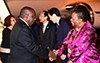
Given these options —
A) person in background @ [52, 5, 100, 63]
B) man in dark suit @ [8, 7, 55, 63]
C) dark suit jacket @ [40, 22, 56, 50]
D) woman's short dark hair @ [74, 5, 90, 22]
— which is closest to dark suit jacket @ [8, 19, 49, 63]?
man in dark suit @ [8, 7, 55, 63]

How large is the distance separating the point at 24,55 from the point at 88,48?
0.76 meters

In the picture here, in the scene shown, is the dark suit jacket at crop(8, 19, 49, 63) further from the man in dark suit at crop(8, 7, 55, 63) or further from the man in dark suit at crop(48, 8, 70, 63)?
the man in dark suit at crop(48, 8, 70, 63)

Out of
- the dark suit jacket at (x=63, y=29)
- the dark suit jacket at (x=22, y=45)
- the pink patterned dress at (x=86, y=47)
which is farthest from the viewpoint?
the dark suit jacket at (x=63, y=29)

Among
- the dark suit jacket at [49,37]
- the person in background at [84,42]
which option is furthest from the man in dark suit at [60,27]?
the person in background at [84,42]

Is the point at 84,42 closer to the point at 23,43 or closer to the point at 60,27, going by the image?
the point at 23,43

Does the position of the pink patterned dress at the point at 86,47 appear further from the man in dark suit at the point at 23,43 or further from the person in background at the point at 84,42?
the man in dark suit at the point at 23,43

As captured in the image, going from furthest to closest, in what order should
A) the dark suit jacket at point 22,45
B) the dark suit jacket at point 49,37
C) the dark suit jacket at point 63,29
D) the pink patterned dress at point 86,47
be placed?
the dark suit jacket at point 49,37
the dark suit jacket at point 63,29
the dark suit jacket at point 22,45
the pink patterned dress at point 86,47

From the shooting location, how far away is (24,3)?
453 cm

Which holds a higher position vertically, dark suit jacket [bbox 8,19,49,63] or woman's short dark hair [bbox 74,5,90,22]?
woman's short dark hair [bbox 74,5,90,22]

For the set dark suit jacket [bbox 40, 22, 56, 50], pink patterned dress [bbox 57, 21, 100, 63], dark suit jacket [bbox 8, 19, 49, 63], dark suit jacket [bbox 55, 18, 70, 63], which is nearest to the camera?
pink patterned dress [bbox 57, 21, 100, 63]

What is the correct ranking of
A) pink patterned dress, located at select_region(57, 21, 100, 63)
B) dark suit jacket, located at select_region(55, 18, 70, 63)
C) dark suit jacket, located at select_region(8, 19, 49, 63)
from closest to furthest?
pink patterned dress, located at select_region(57, 21, 100, 63)
dark suit jacket, located at select_region(8, 19, 49, 63)
dark suit jacket, located at select_region(55, 18, 70, 63)

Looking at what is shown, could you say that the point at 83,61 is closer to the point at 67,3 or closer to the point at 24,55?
the point at 24,55

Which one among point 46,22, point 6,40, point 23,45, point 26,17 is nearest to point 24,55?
point 23,45

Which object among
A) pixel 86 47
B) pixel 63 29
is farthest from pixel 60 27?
pixel 86 47
